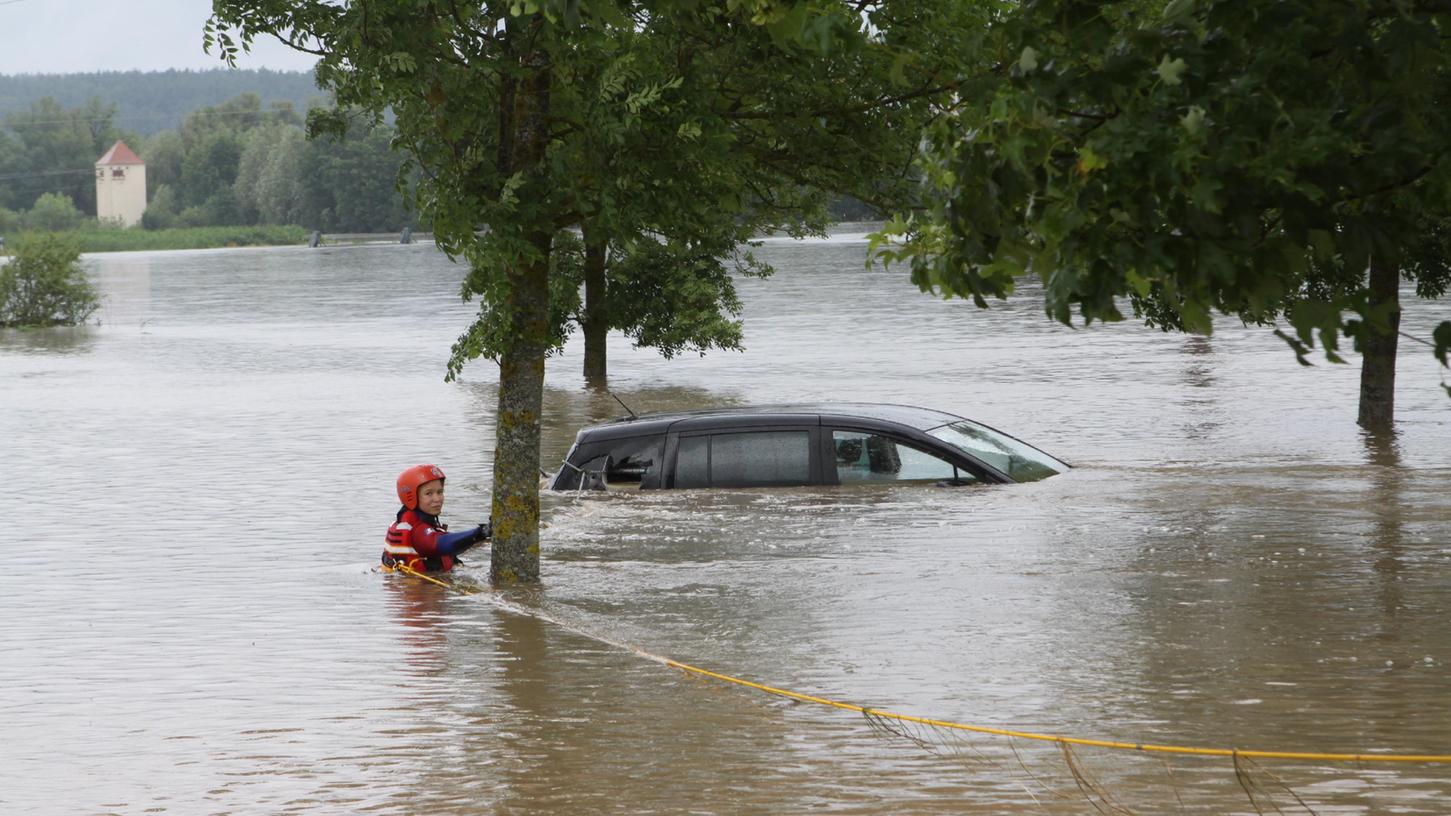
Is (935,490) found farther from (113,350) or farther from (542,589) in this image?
(113,350)

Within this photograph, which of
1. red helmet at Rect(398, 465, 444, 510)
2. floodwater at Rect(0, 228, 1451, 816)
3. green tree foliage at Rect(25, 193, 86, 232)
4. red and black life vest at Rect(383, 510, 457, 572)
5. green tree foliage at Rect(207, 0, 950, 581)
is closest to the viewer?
floodwater at Rect(0, 228, 1451, 816)

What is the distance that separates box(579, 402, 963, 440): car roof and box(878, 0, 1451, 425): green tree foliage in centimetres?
779

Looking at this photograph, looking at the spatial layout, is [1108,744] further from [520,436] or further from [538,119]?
[538,119]

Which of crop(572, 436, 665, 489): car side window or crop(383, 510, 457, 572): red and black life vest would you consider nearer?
crop(383, 510, 457, 572): red and black life vest

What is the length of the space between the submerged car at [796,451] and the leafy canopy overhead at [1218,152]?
7.67m

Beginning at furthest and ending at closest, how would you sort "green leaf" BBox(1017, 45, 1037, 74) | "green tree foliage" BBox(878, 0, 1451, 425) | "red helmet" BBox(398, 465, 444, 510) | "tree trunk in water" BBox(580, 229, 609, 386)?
"tree trunk in water" BBox(580, 229, 609, 386) → "red helmet" BBox(398, 465, 444, 510) → "green leaf" BBox(1017, 45, 1037, 74) → "green tree foliage" BBox(878, 0, 1451, 425)

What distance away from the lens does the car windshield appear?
42.3ft

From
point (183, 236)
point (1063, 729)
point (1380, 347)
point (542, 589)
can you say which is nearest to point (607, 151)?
point (542, 589)

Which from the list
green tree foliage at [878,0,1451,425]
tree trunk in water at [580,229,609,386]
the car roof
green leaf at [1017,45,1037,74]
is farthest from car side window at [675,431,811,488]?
tree trunk in water at [580,229,609,386]

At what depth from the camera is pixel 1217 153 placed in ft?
14.5

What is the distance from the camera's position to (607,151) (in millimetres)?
10211

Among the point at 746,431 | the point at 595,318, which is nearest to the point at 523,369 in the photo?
the point at 746,431

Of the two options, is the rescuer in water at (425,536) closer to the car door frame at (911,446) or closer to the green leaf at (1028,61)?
the car door frame at (911,446)

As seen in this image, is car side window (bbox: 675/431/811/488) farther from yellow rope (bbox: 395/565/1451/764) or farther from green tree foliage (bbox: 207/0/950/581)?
yellow rope (bbox: 395/565/1451/764)
